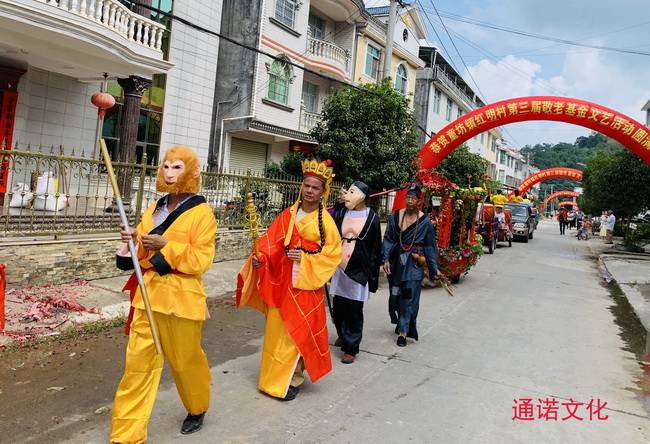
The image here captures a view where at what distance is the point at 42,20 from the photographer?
7.58 m

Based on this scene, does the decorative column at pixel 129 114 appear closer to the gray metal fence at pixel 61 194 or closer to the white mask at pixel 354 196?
the gray metal fence at pixel 61 194

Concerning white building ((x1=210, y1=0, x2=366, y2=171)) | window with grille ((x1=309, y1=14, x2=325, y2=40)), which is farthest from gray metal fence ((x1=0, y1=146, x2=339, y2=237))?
window with grille ((x1=309, y1=14, x2=325, y2=40))

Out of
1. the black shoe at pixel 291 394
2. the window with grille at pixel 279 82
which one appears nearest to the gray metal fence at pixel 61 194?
the black shoe at pixel 291 394

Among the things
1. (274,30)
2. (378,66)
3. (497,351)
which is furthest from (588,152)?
(497,351)

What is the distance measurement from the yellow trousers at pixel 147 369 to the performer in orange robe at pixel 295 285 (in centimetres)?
87

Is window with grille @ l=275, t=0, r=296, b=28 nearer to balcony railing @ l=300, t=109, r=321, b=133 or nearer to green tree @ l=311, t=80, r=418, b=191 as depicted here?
balcony railing @ l=300, t=109, r=321, b=133

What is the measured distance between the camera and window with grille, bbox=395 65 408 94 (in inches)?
946

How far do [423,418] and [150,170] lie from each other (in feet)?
18.2

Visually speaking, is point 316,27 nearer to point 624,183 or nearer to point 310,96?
point 310,96

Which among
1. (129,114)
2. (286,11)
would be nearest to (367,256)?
(129,114)

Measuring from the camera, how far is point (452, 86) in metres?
31.8

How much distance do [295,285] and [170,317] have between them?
1.18 m

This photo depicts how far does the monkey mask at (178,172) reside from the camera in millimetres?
3141

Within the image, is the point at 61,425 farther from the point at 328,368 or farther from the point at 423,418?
the point at 423,418
